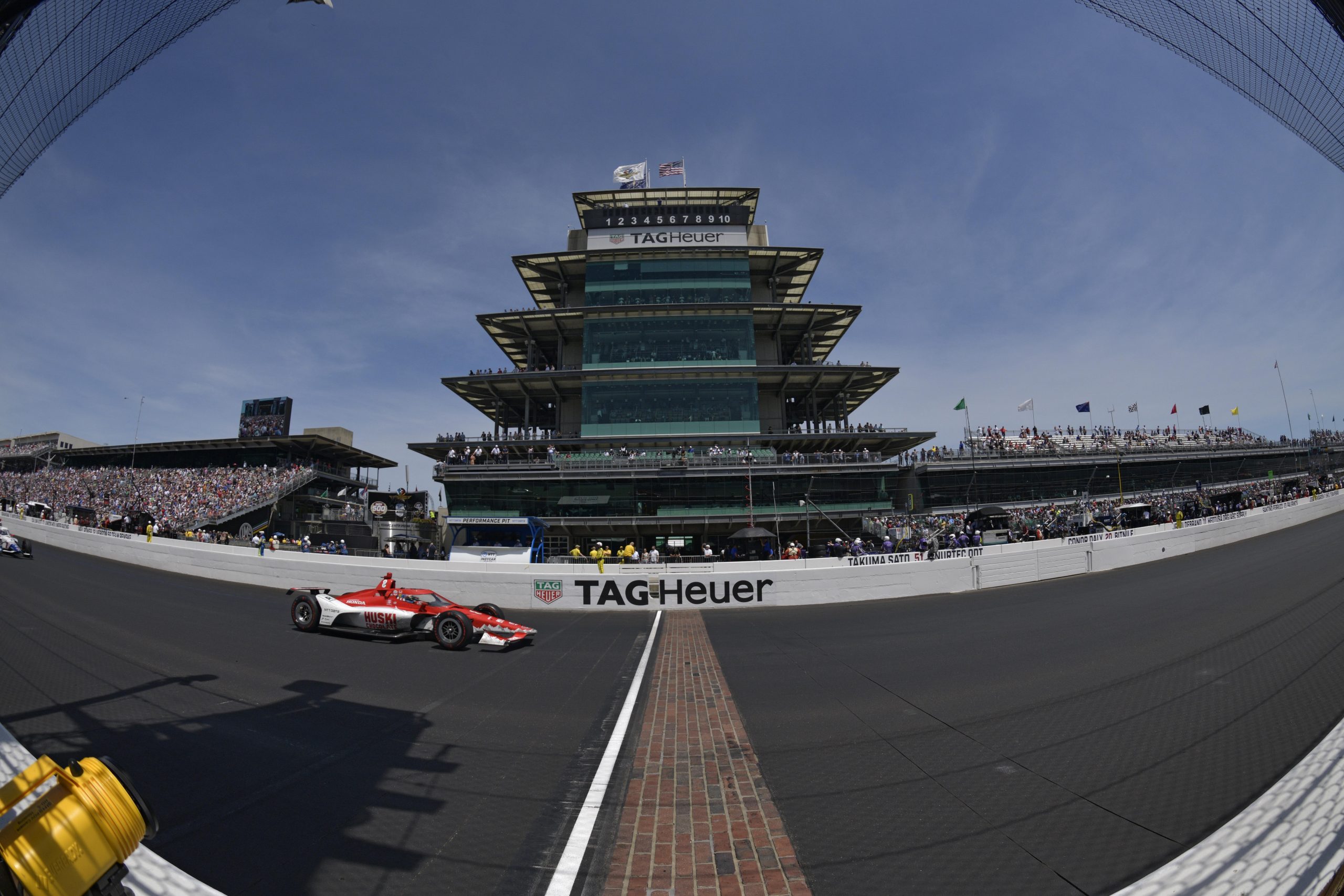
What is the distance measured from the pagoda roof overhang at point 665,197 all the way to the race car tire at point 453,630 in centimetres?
4383

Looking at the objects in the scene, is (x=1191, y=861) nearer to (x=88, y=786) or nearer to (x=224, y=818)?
(x=88, y=786)

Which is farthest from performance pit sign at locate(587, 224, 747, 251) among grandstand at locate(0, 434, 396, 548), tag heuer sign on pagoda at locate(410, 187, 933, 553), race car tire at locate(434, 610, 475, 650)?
race car tire at locate(434, 610, 475, 650)

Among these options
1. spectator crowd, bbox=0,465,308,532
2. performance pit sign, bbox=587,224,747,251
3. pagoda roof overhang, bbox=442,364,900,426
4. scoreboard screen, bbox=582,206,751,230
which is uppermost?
scoreboard screen, bbox=582,206,751,230

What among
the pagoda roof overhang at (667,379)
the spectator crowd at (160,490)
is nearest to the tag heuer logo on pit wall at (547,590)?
the pagoda roof overhang at (667,379)

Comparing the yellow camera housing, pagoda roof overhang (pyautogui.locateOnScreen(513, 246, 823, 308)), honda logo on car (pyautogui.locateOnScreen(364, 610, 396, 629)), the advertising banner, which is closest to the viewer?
the yellow camera housing

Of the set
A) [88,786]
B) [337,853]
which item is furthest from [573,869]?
Answer: [88,786]

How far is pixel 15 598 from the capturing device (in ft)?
42.6

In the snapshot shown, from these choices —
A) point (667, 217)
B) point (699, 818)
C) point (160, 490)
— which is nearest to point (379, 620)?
point (699, 818)

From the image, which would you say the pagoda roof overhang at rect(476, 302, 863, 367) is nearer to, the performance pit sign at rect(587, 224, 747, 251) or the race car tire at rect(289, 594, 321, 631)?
the performance pit sign at rect(587, 224, 747, 251)

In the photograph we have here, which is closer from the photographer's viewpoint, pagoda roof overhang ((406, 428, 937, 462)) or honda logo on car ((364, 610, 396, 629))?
honda logo on car ((364, 610, 396, 629))

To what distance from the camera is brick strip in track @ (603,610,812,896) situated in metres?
3.26

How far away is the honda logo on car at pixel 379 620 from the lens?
11.2m

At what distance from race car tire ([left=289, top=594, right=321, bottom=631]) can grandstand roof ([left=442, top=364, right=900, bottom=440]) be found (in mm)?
28967

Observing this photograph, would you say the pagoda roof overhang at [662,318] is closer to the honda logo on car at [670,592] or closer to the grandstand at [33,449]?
the honda logo on car at [670,592]
